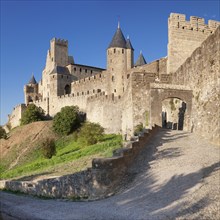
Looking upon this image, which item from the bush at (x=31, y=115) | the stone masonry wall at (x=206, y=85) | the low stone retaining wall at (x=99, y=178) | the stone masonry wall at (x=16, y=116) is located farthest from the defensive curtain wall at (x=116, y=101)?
the low stone retaining wall at (x=99, y=178)

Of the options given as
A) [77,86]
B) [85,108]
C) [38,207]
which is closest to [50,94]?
[77,86]

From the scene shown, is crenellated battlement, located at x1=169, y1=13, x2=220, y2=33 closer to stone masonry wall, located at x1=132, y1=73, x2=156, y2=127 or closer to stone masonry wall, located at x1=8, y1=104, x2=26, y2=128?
stone masonry wall, located at x1=132, y1=73, x2=156, y2=127

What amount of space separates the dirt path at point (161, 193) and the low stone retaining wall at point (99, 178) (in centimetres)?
36

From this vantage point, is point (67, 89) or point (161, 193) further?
point (67, 89)

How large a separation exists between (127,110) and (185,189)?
502 inches

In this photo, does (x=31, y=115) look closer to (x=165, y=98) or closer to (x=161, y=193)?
(x=165, y=98)

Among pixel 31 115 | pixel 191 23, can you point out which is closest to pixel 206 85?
pixel 191 23

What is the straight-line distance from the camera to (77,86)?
51844 mm

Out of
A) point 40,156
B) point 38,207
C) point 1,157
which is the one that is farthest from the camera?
point 1,157

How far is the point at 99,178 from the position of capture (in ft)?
37.7

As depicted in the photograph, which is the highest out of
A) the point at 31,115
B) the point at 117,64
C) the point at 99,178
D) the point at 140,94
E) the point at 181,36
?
the point at 117,64

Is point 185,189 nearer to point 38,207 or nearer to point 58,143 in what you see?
point 38,207

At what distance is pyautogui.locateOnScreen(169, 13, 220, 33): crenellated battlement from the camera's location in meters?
22.0

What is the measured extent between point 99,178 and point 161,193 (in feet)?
8.31
